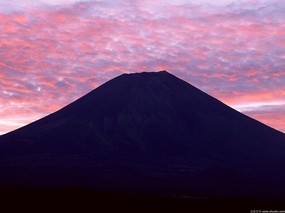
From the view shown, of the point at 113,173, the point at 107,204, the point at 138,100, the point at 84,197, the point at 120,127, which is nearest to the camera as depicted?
the point at 107,204

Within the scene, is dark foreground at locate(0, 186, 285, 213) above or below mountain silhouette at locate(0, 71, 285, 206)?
below

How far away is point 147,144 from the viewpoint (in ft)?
528

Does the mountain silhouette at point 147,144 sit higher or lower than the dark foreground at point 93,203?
higher

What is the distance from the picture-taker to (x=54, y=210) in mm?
48719

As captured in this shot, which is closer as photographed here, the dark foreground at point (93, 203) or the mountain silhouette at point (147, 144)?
the dark foreground at point (93, 203)

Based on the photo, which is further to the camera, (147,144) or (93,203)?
(147,144)

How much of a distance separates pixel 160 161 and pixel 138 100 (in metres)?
42.8

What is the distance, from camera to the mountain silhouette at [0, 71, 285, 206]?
11600 centimetres

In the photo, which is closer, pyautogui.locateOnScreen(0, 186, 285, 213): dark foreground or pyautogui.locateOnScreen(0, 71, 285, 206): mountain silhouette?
pyautogui.locateOnScreen(0, 186, 285, 213): dark foreground

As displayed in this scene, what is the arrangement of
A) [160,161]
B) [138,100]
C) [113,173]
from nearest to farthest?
[113,173]
[160,161]
[138,100]

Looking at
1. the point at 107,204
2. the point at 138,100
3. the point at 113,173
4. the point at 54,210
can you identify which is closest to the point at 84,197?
the point at 107,204

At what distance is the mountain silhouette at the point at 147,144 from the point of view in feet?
381

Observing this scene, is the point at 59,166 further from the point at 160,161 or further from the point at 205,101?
the point at 205,101

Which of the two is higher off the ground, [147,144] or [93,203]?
[147,144]
